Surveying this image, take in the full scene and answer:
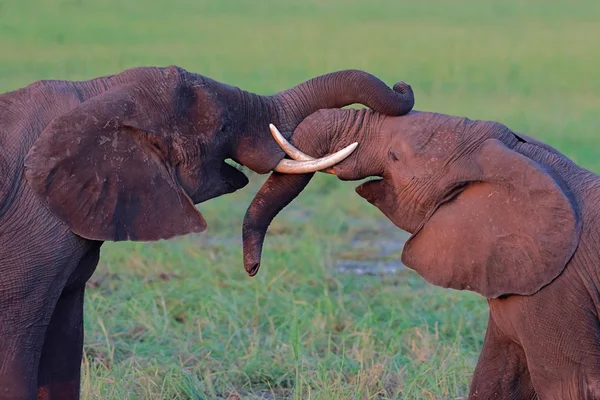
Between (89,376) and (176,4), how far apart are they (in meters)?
16.8

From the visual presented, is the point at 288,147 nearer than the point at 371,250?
Yes

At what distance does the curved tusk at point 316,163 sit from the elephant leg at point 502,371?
89 centimetres

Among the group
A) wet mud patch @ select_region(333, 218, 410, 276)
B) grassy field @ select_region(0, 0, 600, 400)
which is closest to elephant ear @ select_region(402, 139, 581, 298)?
grassy field @ select_region(0, 0, 600, 400)

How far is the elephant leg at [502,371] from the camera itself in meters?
5.16

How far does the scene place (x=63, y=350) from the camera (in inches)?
203

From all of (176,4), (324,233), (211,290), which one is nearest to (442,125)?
(211,290)

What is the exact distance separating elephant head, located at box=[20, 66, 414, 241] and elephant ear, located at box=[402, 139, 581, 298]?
1.59 ft

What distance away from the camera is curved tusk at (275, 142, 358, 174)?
16.6 ft

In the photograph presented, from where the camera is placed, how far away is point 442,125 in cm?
502

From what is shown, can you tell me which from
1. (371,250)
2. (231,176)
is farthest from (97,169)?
(371,250)

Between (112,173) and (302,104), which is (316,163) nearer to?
(302,104)

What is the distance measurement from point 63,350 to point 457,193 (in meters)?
1.70

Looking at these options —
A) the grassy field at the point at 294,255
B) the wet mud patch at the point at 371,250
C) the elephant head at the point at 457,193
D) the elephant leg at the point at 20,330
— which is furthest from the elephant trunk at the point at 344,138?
the wet mud patch at the point at 371,250

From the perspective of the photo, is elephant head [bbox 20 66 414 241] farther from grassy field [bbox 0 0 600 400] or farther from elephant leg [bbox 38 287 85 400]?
grassy field [bbox 0 0 600 400]
